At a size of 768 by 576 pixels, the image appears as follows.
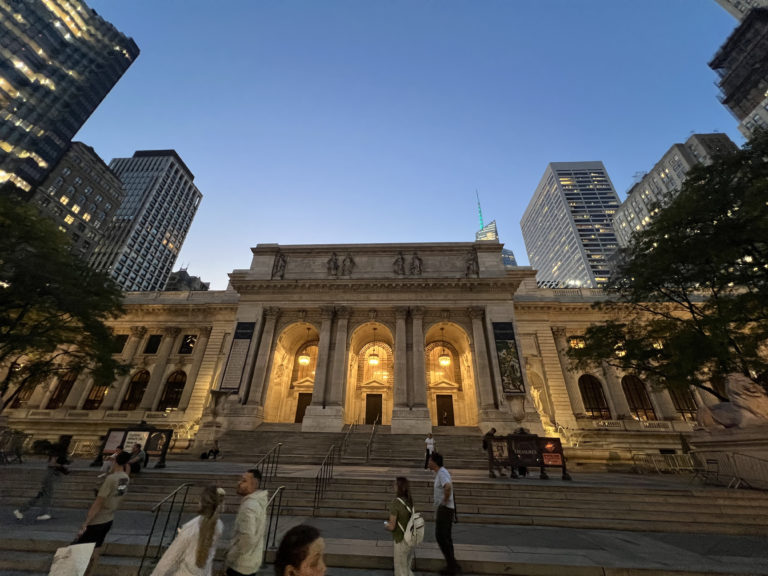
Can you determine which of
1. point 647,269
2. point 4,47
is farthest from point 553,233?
point 4,47

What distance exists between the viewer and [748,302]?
38.5ft

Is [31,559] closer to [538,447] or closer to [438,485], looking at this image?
[438,485]

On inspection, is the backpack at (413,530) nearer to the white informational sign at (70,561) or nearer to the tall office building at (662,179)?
the white informational sign at (70,561)

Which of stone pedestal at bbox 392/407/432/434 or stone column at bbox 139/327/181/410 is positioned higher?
stone column at bbox 139/327/181/410

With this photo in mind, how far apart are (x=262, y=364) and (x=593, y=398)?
1114 inches

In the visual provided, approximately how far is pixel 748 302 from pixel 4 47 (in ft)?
356

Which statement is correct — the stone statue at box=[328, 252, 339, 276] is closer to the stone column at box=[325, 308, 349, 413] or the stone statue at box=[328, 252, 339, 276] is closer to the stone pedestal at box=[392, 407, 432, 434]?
the stone column at box=[325, 308, 349, 413]

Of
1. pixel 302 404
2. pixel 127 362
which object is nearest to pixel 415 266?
pixel 302 404

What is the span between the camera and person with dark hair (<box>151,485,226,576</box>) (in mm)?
3131

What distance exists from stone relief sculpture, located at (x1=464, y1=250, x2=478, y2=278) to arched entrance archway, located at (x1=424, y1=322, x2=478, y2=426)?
16.6 feet

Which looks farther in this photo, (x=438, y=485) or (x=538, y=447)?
(x=538, y=447)

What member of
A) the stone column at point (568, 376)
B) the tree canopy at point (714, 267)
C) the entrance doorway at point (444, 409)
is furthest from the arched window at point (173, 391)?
the tree canopy at point (714, 267)

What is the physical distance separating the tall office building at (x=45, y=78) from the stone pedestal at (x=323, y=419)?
251 ft

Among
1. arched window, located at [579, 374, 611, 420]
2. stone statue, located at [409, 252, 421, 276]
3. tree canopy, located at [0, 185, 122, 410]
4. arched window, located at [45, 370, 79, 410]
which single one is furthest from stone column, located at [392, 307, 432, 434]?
arched window, located at [45, 370, 79, 410]
